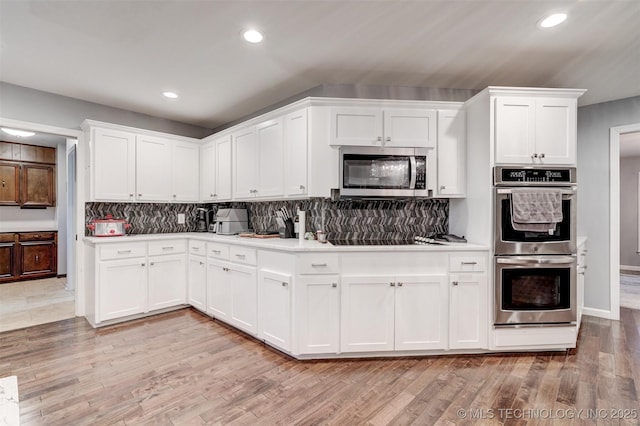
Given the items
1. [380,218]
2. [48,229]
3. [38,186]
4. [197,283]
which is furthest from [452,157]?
[48,229]

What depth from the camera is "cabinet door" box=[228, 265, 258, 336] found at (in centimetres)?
285

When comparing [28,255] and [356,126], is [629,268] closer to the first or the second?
[356,126]

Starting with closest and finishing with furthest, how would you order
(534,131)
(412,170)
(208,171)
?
(534,131)
(412,170)
(208,171)

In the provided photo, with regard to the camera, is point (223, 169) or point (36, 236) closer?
point (223, 169)

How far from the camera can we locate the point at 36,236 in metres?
5.44

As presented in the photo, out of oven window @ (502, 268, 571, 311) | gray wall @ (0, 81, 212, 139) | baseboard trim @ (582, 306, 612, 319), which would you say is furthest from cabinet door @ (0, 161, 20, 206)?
baseboard trim @ (582, 306, 612, 319)

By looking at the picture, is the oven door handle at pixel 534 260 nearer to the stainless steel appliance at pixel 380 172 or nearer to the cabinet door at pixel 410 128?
the stainless steel appliance at pixel 380 172

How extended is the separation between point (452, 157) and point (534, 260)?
44.6 inches

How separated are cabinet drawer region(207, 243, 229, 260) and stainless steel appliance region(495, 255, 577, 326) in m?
2.54

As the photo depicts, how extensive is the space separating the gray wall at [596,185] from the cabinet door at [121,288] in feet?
17.3

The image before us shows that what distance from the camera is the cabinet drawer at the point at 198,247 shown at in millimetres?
3528

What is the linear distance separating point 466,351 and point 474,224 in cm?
110

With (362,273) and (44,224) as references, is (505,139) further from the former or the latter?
(44,224)

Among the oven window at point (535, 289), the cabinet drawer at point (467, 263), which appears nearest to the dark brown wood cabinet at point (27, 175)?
the cabinet drawer at point (467, 263)
